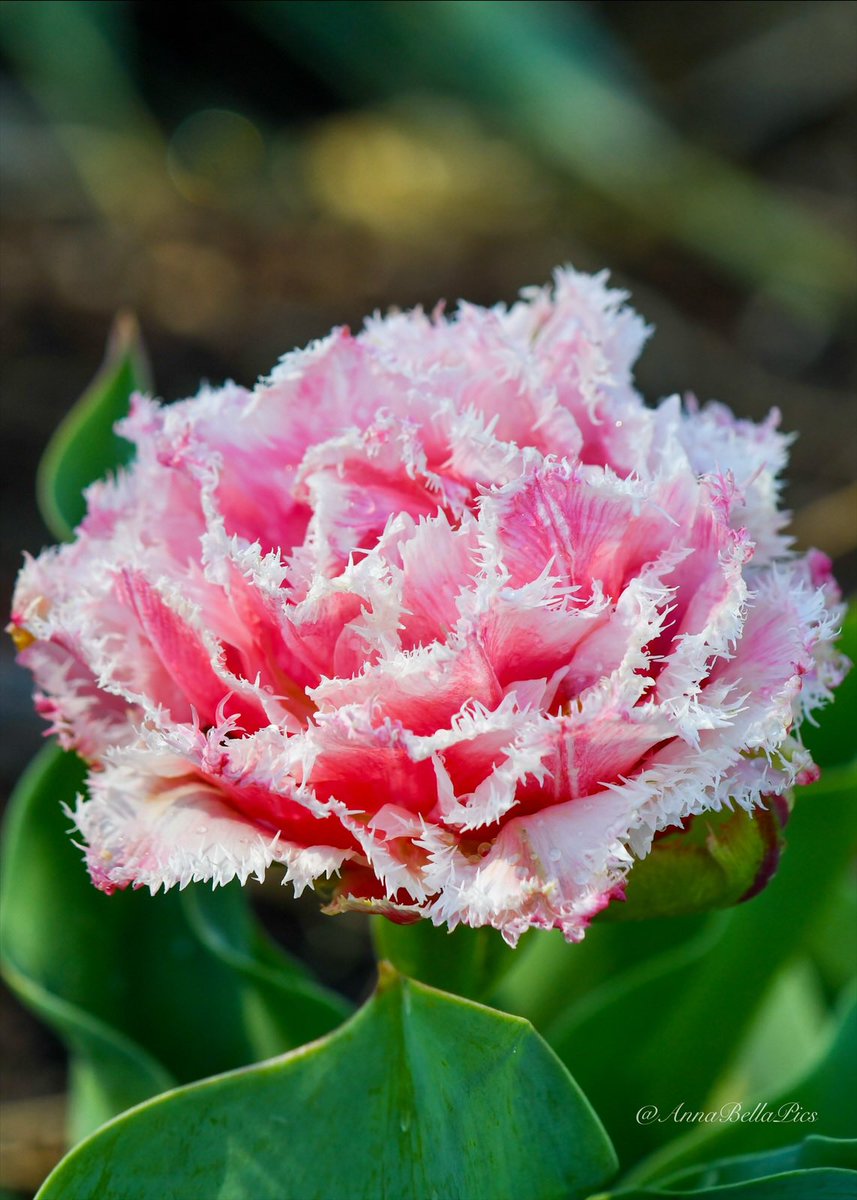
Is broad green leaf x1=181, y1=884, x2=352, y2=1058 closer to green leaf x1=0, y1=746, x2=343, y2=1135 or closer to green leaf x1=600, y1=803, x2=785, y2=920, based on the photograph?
green leaf x1=0, y1=746, x2=343, y2=1135

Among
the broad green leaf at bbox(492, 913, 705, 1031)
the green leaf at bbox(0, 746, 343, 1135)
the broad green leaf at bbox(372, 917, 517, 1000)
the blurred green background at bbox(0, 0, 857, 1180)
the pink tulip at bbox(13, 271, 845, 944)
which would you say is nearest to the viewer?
the pink tulip at bbox(13, 271, 845, 944)

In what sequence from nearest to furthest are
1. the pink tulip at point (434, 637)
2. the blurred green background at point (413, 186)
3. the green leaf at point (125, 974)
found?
the pink tulip at point (434, 637)
the green leaf at point (125, 974)
the blurred green background at point (413, 186)

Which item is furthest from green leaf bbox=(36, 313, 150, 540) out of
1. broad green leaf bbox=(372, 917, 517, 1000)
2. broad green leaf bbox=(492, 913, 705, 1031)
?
broad green leaf bbox=(492, 913, 705, 1031)

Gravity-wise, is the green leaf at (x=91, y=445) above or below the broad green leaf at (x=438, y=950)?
above

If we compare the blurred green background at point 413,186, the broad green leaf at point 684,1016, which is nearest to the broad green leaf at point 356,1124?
the broad green leaf at point 684,1016

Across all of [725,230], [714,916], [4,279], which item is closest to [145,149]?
[4,279]

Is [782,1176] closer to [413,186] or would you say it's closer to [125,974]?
[125,974]

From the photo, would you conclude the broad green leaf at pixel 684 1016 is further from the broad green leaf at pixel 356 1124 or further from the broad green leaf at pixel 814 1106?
the broad green leaf at pixel 356 1124

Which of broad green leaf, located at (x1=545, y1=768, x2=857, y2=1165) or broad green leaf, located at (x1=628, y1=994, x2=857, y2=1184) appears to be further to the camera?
broad green leaf, located at (x1=545, y1=768, x2=857, y2=1165)

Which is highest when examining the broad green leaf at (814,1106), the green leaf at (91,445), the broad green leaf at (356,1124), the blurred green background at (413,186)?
the blurred green background at (413,186)
